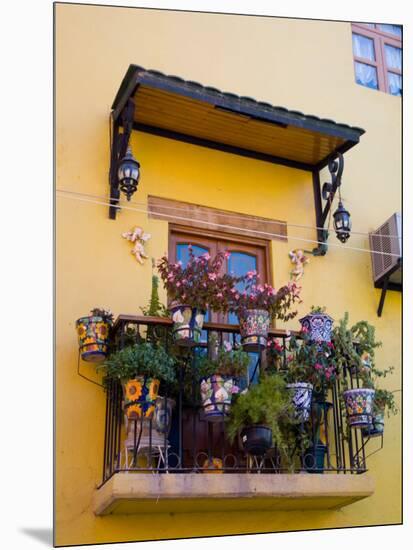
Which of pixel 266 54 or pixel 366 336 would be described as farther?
pixel 266 54

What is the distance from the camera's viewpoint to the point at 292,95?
24.6 ft

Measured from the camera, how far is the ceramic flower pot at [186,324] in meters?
5.55

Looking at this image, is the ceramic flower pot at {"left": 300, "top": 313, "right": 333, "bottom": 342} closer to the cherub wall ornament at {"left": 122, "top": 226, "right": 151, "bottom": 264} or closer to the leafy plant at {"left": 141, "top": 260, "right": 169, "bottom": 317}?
the leafy plant at {"left": 141, "top": 260, "right": 169, "bottom": 317}

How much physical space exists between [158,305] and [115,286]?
1.37ft

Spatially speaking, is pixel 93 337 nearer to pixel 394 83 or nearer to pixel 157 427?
pixel 157 427

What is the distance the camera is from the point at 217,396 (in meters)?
5.47

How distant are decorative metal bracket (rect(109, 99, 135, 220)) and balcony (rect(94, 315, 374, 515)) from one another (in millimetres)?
912

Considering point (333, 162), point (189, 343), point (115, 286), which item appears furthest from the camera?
point (333, 162)

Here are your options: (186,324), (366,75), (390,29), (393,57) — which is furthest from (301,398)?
(390,29)

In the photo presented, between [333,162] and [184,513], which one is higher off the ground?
[333,162]

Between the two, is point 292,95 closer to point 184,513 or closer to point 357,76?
point 357,76

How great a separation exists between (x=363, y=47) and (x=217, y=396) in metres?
3.91

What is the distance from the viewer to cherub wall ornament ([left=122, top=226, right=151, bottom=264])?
248 inches

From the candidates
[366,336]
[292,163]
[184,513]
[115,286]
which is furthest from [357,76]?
[184,513]
